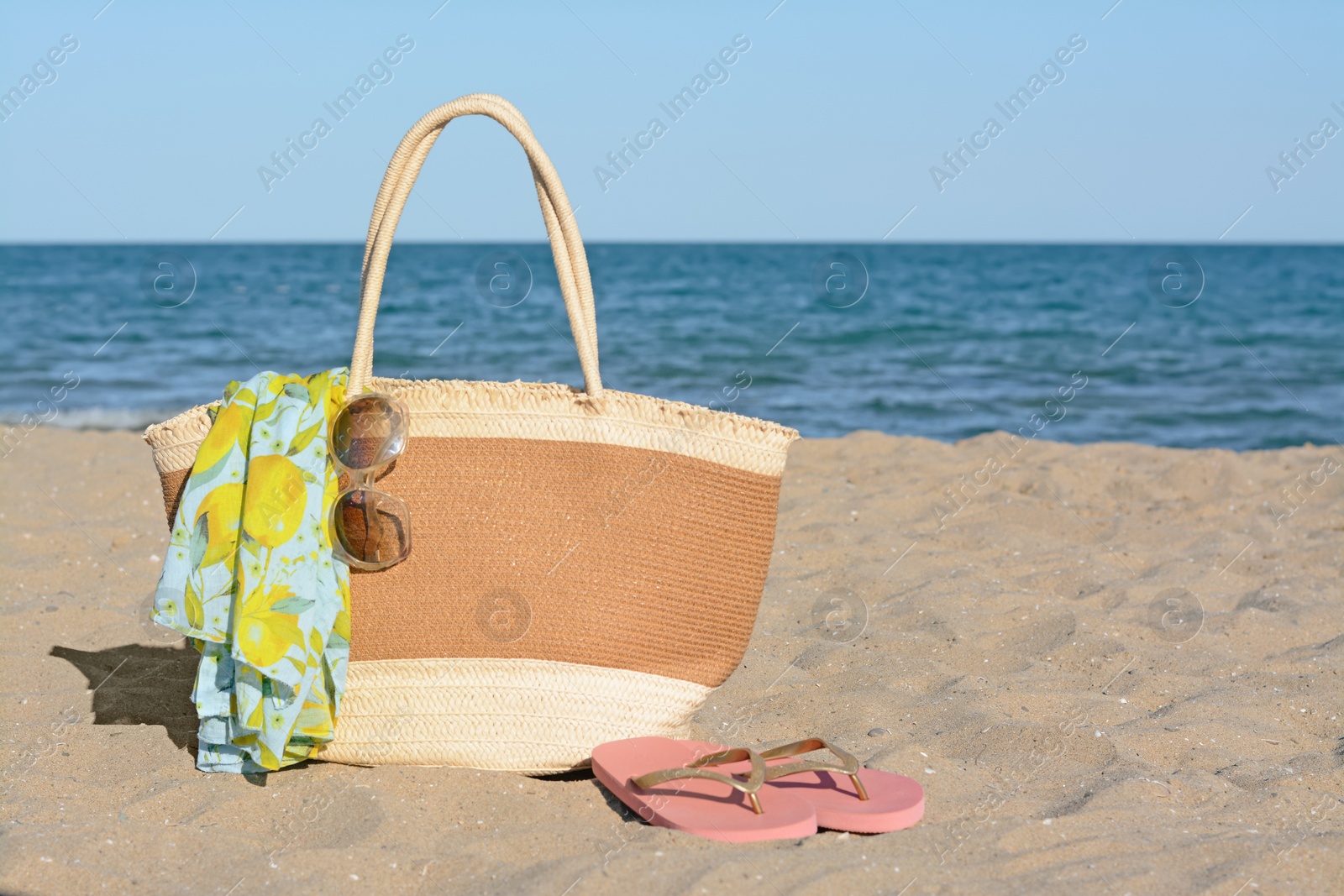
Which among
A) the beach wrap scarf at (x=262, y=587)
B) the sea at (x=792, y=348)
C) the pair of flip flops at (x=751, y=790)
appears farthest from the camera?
the sea at (x=792, y=348)

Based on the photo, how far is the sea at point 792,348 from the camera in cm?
884

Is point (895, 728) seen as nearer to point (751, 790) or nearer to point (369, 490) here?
point (751, 790)

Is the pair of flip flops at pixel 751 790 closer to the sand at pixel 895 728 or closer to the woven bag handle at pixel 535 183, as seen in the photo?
the sand at pixel 895 728

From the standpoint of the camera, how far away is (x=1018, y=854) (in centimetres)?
178

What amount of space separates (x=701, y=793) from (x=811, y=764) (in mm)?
210

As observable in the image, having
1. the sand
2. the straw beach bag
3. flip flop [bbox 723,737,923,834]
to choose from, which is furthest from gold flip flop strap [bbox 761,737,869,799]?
the straw beach bag

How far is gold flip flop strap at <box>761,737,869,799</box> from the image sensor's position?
75.3 inches

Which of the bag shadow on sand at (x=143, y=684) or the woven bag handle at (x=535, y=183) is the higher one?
the woven bag handle at (x=535, y=183)

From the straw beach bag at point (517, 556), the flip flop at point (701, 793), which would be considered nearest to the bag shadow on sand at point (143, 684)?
the straw beach bag at point (517, 556)

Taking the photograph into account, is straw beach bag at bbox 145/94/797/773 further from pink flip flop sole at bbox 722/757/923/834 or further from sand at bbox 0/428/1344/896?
pink flip flop sole at bbox 722/757/923/834

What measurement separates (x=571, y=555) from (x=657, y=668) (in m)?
0.30

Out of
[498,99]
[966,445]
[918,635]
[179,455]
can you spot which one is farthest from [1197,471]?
[179,455]

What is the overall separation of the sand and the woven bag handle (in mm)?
848

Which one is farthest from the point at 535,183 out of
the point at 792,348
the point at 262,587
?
the point at 792,348
